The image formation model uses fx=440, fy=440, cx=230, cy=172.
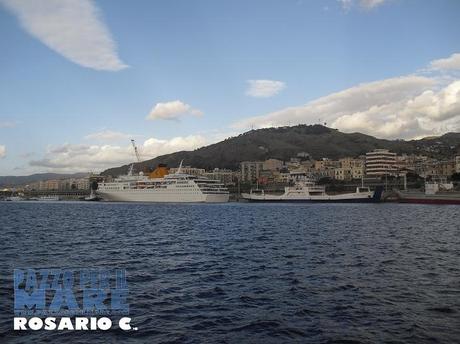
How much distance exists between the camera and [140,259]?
25.3m

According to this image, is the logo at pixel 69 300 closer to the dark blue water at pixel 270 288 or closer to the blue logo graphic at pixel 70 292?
the blue logo graphic at pixel 70 292

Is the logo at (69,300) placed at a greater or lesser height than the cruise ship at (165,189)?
lesser

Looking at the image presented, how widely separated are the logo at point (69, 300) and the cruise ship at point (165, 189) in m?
123

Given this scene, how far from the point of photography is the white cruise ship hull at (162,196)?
144 metres

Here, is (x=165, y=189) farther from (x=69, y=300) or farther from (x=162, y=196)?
(x=69, y=300)

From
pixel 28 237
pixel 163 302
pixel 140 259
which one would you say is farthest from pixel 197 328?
pixel 28 237

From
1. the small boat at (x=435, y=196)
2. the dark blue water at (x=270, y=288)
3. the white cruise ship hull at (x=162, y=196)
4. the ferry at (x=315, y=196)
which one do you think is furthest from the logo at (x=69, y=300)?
the ferry at (x=315, y=196)

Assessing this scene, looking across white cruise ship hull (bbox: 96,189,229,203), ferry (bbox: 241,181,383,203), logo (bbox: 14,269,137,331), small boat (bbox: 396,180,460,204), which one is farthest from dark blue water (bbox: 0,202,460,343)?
white cruise ship hull (bbox: 96,189,229,203)

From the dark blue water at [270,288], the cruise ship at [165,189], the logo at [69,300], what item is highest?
the cruise ship at [165,189]

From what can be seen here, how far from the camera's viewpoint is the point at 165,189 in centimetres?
14762

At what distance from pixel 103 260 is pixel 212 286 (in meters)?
9.12

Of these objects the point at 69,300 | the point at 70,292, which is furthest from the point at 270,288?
the point at 70,292

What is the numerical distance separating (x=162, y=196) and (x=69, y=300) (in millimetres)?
134402

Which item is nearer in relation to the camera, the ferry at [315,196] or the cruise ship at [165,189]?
the ferry at [315,196]
